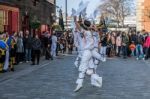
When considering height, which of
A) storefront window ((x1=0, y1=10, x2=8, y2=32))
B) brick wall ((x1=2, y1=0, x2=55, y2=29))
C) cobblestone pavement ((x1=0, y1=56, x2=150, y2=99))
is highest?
brick wall ((x1=2, y1=0, x2=55, y2=29))

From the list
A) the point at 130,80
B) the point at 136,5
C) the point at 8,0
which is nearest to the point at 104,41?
the point at 8,0

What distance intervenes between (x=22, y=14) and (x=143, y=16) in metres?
43.6

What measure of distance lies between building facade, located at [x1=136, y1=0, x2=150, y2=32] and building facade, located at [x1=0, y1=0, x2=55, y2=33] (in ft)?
93.9

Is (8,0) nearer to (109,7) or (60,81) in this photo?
(60,81)

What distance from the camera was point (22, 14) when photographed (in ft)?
128

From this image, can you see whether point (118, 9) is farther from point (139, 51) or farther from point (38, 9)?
point (139, 51)

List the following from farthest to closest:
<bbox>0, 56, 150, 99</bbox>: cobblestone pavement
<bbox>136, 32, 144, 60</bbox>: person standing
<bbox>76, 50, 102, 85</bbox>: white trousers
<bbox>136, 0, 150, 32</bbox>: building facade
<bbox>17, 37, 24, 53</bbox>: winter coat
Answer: <bbox>136, 0, 150, 32</bbox>: building facade
<bbox>136, 32, 144, 60</bbox>: person standing
<bbox>17, 37, 24, 53</bbox>: winter coat
<bbox>76, 50, 102, 85</bbox>: white trousers
<bbox>0, 56, 150, 99</bbox>: cobblestone pavement

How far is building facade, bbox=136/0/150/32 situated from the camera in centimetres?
7932

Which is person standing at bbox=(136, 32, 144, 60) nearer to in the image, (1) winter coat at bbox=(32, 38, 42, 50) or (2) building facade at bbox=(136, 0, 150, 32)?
(1) winter coat at bbox=(32, 38, 42, 50)

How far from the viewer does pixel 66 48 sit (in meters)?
52.0

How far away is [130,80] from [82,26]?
4.24 m

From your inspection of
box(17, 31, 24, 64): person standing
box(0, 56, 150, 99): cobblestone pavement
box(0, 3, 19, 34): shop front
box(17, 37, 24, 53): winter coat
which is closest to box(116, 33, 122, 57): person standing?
box(0, 3, 19, 34): shop front

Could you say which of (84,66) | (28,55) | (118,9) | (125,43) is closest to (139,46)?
(125,43)

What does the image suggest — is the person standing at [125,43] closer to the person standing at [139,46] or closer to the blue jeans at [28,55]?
the person standing at [139,46]
